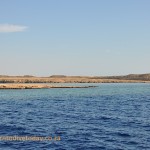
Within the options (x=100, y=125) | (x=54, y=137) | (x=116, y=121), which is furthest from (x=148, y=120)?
(x=54, y=137)

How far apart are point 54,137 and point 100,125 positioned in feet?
29.0

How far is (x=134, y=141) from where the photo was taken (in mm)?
30594

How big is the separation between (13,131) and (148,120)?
18.2 m

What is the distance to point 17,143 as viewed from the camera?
2978cm

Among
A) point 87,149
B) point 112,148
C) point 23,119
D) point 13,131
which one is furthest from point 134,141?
point 23,119

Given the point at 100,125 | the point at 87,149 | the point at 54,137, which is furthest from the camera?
the point at 100,125

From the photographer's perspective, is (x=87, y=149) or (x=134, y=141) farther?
(x=134, y=141)

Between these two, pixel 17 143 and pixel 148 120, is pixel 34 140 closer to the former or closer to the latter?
pixel 17 143

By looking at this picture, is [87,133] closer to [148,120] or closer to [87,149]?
[87,149]

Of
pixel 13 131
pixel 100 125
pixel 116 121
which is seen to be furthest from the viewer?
pixel 116 121

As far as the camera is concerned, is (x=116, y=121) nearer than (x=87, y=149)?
No

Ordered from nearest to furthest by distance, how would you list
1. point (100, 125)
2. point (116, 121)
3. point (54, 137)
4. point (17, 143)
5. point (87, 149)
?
point (87, 149), point (17, 143), point (54, 137), point (100, 125), point (116, 121)

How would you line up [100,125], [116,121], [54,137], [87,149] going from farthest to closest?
1. [116,121]
2. [100,125]
3. [54,137]
4. [87,149]

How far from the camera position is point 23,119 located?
4553 cm
